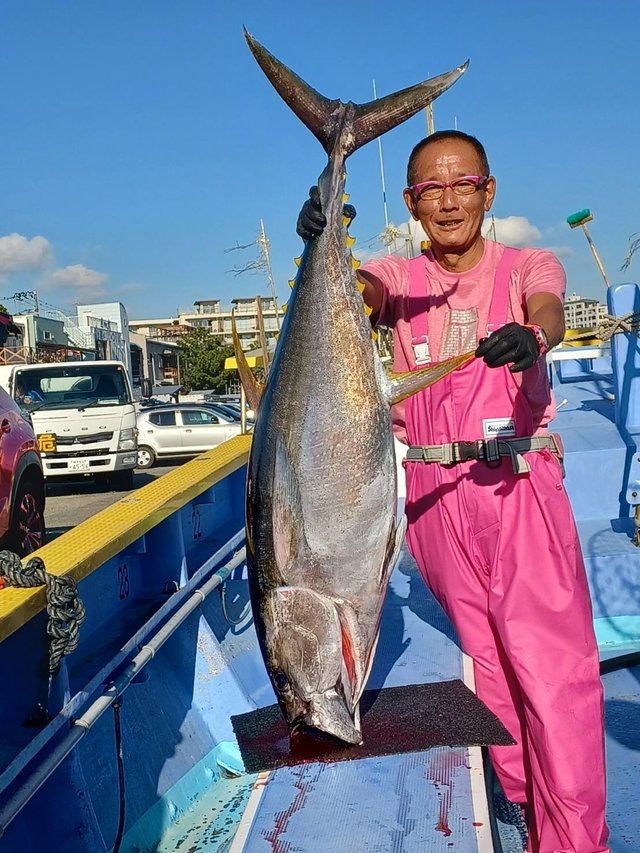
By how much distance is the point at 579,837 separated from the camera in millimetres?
1960

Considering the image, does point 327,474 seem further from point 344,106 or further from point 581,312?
point 581,312

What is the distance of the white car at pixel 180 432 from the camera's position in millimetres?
17734

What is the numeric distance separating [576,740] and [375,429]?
0.97 meters

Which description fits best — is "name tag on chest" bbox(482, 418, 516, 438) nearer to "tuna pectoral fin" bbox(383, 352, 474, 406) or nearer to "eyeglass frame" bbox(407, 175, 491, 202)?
"tuna pectoral fin" bbox(383, 352, 474, 406)

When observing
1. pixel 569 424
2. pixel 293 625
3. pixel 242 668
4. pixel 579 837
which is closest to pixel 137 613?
pixel 242 668

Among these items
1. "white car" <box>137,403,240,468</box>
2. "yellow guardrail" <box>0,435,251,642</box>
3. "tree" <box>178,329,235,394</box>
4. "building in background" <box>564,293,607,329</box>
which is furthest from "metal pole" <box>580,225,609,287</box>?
"tree" <box>178,329,235,394</box>

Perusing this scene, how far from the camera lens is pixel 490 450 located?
208 centimetres

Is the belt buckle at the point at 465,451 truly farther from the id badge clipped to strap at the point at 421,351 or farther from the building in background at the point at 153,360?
the building in background at the point at 153,360

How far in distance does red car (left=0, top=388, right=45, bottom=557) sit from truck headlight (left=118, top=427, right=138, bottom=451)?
619 centimetres

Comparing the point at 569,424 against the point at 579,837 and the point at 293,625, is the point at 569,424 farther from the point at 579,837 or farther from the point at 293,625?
the point at 293,625

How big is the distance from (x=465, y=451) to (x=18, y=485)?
4.74 meters

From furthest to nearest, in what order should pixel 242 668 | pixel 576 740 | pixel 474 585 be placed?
1. pixel 242 668
2. pixel 474 585
3. pixel 576 740

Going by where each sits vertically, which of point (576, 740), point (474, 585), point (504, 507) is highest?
point (504, 507)

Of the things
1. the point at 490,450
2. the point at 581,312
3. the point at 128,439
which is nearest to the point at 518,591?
the point at 490,450
